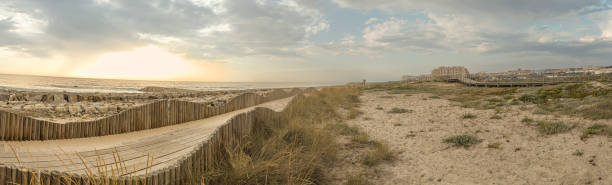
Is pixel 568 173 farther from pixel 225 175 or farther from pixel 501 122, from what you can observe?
pixel 225 175

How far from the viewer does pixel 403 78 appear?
59094 millimetres

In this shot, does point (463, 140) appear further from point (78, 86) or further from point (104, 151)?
point (78, 86)

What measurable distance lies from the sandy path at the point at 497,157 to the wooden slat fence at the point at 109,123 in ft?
12.1

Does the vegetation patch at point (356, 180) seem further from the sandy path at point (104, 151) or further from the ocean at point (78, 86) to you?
the ocean at point (78, 86)

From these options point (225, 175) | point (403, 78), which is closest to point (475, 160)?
point (225, 175)

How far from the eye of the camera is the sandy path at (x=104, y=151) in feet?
7.58

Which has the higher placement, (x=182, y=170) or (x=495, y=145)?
(x=182, y=170)

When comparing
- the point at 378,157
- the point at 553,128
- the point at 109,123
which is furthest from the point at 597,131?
the point at 109,123

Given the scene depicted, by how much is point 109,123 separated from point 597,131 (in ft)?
29.9

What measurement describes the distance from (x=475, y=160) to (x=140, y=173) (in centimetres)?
529

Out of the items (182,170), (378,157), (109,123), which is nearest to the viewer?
(182,170)

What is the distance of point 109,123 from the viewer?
3951 mm

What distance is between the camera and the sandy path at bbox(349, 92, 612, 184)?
4.25 m

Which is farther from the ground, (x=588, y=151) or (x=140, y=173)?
(x=140, y=173)
